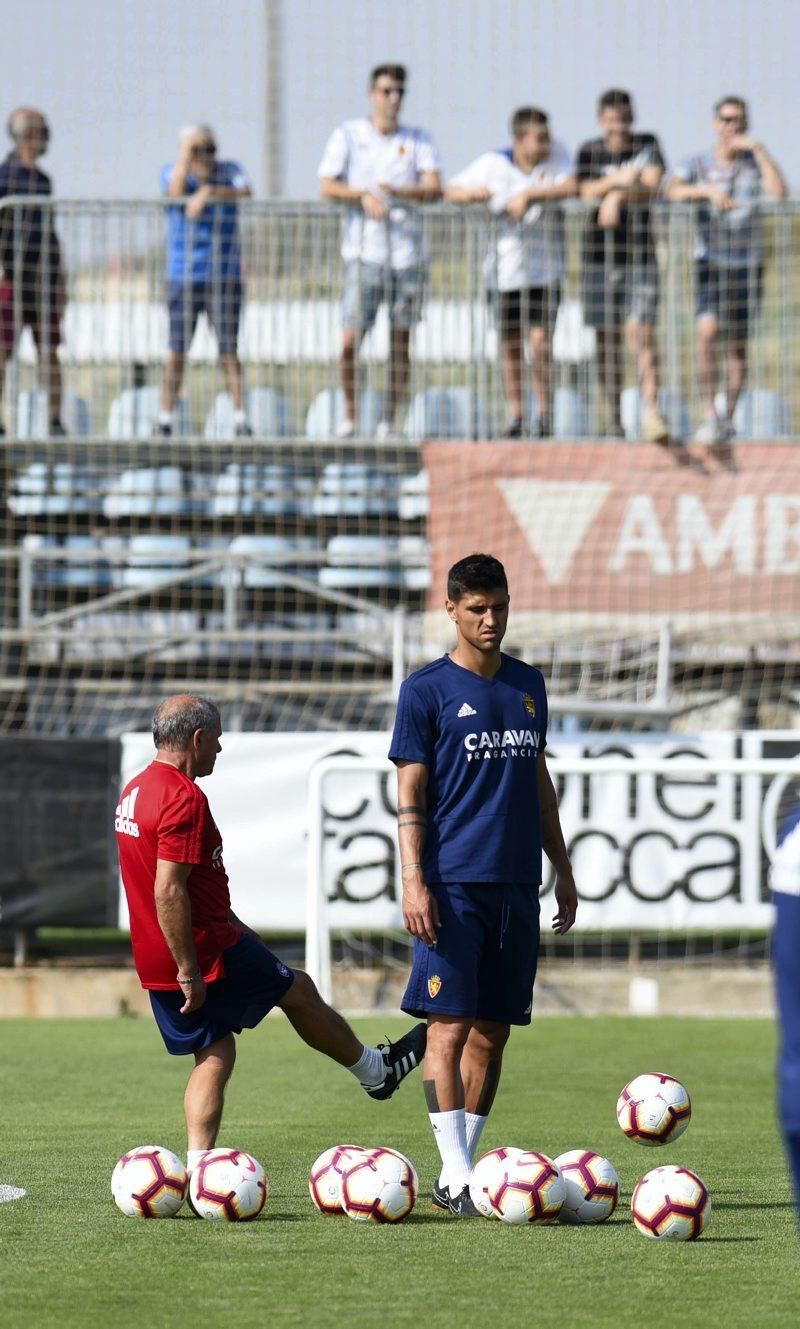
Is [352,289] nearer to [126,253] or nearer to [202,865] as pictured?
[126,253]

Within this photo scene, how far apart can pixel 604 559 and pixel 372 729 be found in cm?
223

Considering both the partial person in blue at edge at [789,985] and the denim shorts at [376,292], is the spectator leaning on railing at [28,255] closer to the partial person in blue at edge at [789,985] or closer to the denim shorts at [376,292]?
Result: the denim shorts at [376,292]

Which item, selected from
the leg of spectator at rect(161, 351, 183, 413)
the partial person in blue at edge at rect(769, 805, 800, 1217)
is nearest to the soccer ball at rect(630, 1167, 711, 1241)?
the partial person in blue at edge at rect(769, 805, 800, 1217)

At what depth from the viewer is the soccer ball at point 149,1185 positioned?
6.60 meters

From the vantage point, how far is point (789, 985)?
11.8ft

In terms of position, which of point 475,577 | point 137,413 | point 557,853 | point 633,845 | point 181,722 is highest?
point 137,413

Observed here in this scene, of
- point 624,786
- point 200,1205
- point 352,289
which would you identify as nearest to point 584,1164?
point 200,1205

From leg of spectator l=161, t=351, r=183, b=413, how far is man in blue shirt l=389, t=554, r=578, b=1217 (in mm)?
9764

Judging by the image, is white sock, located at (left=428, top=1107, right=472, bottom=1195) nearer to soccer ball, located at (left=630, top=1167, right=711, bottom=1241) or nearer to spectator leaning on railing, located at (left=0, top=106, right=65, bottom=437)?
soccer ball, located at (left=630, top=1167, right=711, bottom=1241)

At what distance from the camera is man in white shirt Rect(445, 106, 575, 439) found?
52.8ft

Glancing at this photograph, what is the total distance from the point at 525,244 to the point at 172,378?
2971 mm

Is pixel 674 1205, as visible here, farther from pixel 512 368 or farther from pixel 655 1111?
pixel 512 368

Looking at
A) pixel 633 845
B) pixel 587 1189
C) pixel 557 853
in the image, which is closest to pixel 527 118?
pixel 633 845

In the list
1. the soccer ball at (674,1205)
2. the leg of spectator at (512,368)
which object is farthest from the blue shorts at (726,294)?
the soccer ball at (674,1205)
